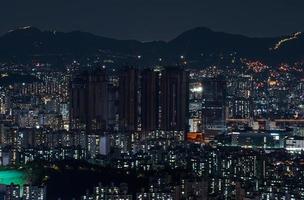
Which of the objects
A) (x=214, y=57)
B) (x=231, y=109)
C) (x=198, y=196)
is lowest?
(x=198, y=196)

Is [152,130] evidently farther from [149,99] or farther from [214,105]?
[214,105]

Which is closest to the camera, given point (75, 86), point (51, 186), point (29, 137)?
point (51, 186)

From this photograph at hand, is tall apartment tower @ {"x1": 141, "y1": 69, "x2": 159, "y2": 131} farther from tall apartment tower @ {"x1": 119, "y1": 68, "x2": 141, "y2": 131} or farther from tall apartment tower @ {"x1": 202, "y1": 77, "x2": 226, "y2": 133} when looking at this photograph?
tall apartment tower @ {"x1": 202, "y1": 77, "x2": 226, "y2": 133}

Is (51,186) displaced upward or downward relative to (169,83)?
downward

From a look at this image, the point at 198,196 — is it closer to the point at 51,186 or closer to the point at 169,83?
the point at 51,186

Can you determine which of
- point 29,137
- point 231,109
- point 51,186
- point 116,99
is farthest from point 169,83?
point 51,186

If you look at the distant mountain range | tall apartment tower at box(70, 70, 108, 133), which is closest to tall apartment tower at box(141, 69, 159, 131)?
tall apartment tower at box(70, 70, 108, 133)

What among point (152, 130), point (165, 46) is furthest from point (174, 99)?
point (165, 46)
